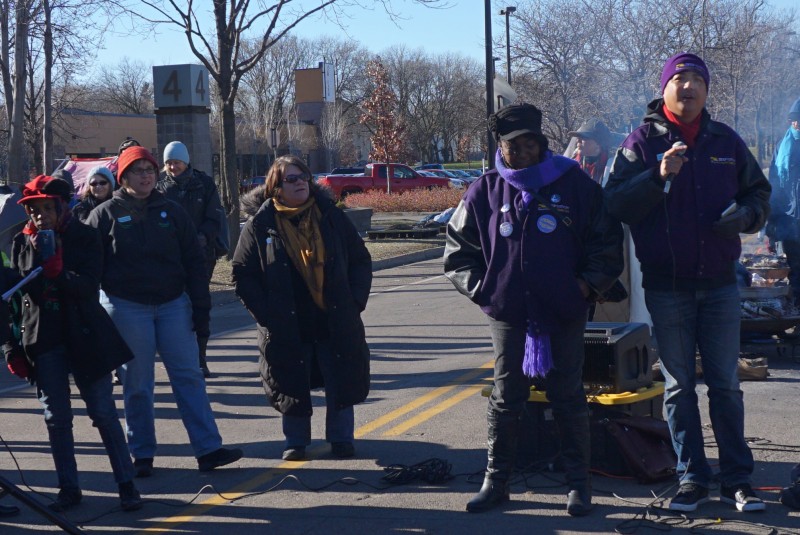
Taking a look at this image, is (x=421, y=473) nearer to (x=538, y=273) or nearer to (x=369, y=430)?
(x=369, y=430)

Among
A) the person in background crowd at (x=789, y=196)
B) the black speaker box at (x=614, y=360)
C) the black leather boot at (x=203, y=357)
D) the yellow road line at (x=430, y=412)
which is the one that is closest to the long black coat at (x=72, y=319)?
the yellow road line at (x=430, y=412)

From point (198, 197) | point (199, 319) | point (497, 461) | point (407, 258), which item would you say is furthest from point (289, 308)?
point (407, 258)

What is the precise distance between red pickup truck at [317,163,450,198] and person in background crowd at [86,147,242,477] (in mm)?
36995

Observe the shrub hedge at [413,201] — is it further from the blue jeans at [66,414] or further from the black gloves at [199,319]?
the blue jeans at [66,414]

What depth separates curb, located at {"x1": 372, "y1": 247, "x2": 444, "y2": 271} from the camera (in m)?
20.8

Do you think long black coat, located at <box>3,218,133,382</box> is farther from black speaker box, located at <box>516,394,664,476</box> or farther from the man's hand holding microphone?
the man's hand holding microphone

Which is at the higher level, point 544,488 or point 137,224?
point 137,224

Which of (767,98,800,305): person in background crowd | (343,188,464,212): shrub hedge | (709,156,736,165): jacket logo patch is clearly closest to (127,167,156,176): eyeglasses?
(709,156,736,165): jacket logo patch

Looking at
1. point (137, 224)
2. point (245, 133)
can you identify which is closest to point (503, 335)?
point (137, 224)

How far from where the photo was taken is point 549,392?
5250 mm

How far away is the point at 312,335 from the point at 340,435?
0.67m

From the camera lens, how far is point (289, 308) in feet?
20.7

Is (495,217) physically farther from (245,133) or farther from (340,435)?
(245,133)

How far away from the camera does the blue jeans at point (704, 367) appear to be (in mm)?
5156
